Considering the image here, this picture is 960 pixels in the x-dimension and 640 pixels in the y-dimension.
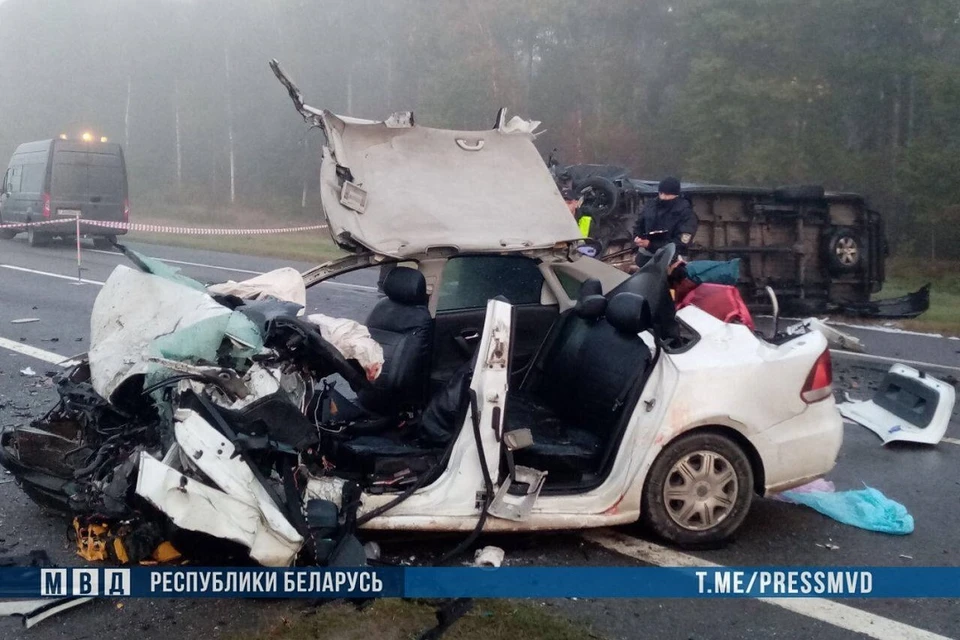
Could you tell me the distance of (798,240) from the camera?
40.4 feet

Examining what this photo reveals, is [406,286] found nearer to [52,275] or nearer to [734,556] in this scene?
[734,556]

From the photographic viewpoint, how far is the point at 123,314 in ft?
13.6

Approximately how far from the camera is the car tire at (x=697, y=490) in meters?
4.07

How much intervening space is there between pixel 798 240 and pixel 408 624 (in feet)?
34.1

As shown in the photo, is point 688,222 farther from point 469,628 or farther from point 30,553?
point 30,553

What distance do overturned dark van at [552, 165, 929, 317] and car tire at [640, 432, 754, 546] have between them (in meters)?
8.32

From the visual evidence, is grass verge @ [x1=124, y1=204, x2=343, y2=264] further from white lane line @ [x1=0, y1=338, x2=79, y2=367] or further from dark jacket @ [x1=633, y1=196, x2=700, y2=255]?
dark jacket @ [x1=633, y1=196, x2=700, y2=255]

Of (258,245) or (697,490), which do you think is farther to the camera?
(258,245)

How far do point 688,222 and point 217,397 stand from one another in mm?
5742

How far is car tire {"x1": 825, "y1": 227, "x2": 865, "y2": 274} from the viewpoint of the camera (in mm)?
12359

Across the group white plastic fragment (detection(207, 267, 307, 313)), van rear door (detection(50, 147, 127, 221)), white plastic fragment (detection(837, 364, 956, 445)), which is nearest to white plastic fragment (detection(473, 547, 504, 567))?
white plastic fragment (detection(207, 267, 307, 313))

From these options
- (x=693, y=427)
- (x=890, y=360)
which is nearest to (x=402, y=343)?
(x=693, y=427)

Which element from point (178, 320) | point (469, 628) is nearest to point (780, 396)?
point (469, 628)

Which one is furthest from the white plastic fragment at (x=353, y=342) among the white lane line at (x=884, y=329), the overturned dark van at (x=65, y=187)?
the overturned dark van at (x=65, y=187)
